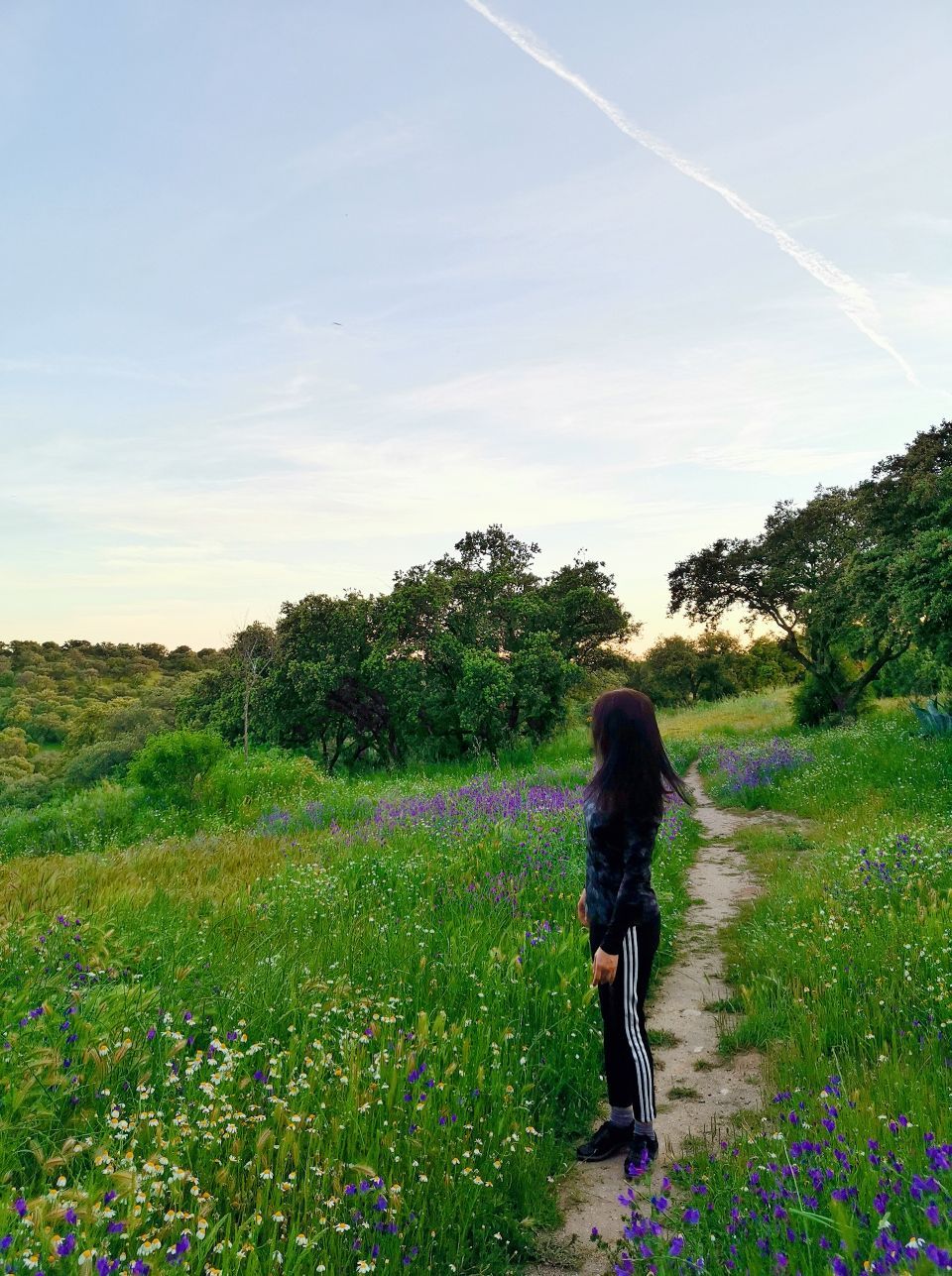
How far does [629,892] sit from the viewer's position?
13.2ft

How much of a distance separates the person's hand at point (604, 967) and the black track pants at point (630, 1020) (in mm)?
79

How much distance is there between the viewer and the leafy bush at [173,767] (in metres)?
17.9

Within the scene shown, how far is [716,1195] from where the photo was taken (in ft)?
9.81

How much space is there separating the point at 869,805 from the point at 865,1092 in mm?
9884

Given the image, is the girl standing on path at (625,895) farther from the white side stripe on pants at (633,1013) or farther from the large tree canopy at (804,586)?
the large tree canopy at (804,586)

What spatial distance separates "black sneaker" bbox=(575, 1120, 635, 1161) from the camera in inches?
161

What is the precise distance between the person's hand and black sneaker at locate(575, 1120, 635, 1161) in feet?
2.90

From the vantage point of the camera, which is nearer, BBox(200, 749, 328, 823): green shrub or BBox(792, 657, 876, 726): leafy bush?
BBox(200, 749, 328, 823): green shrub

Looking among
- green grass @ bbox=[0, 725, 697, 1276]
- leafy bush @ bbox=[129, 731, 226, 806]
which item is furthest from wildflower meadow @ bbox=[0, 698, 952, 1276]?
leafy bush @ bbox=[129, 731, 226, 806]

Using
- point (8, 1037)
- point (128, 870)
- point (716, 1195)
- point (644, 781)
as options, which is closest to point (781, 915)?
point (644, 781)

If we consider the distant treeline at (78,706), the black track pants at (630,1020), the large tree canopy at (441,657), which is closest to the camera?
the black track pants at (630,1020)

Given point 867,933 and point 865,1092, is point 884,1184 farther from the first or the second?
point 867,933

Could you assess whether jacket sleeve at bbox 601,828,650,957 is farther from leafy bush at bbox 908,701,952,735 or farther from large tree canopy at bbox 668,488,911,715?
large tree canopy at bbox 668,488,911,715

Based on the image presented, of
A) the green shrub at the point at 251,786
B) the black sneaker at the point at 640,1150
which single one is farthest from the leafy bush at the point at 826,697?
the black sneaker at the point at 640,1150
